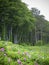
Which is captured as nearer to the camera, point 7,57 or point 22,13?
point 7,57

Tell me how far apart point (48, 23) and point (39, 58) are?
134 feet

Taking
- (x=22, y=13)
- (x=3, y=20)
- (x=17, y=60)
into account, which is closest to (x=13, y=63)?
Answer: (x=17, y=60)

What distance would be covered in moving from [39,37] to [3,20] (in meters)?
22.4

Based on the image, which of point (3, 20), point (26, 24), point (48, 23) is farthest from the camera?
point (48, 23)

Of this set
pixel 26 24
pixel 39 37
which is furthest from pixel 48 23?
pixel 26 24

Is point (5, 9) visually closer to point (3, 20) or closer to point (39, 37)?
point (3, 20)

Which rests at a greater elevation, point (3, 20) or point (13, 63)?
point (3, 20)

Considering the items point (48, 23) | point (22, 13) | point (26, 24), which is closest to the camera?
point (22, 13)

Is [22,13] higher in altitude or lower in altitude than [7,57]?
higher

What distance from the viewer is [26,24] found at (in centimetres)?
3303

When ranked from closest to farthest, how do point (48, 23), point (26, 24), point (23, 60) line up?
point (23, 60) → point (26, 24) → point (48, 23)

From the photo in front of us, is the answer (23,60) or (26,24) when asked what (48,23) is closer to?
(26,24)

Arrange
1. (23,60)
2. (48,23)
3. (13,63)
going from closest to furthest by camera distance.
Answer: (13,63) → (23,60) → (48,23)

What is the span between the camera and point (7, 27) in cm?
3102
